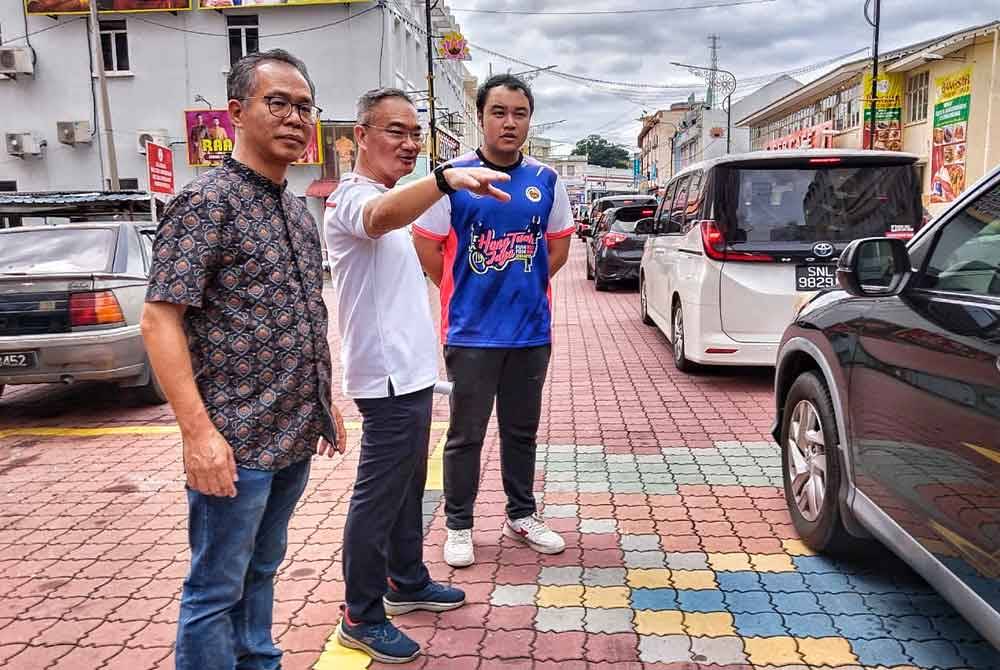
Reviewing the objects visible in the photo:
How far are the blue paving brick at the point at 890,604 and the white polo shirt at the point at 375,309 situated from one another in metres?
1.91

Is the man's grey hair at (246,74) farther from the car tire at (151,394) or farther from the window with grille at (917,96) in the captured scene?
the window with grille at (917,96)

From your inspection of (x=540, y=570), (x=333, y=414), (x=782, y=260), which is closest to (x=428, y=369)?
(x=333, y=414)

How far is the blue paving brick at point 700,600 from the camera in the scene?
117 inches

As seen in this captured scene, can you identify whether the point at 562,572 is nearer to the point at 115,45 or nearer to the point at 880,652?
Result: the point at 880,652

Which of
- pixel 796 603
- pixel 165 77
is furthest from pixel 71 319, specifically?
pixel 165 77

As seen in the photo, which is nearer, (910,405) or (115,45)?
(910,405)

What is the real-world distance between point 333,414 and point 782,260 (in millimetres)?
4660

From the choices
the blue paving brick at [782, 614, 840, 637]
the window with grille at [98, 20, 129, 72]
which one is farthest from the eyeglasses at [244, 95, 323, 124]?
the window with grille at [98, 20, 129, 72]

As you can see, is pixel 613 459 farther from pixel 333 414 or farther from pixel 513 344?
pixel 333 414

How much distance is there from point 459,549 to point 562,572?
1.49 ft

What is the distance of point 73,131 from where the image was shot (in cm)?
2516

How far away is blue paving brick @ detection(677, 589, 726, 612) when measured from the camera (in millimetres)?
2984

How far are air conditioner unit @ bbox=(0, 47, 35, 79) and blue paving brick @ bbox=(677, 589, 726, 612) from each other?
28432mm

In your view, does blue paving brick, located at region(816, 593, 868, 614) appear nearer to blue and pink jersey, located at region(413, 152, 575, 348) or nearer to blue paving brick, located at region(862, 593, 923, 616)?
blue paving brick, located at region(862, 593, 923, 616)
